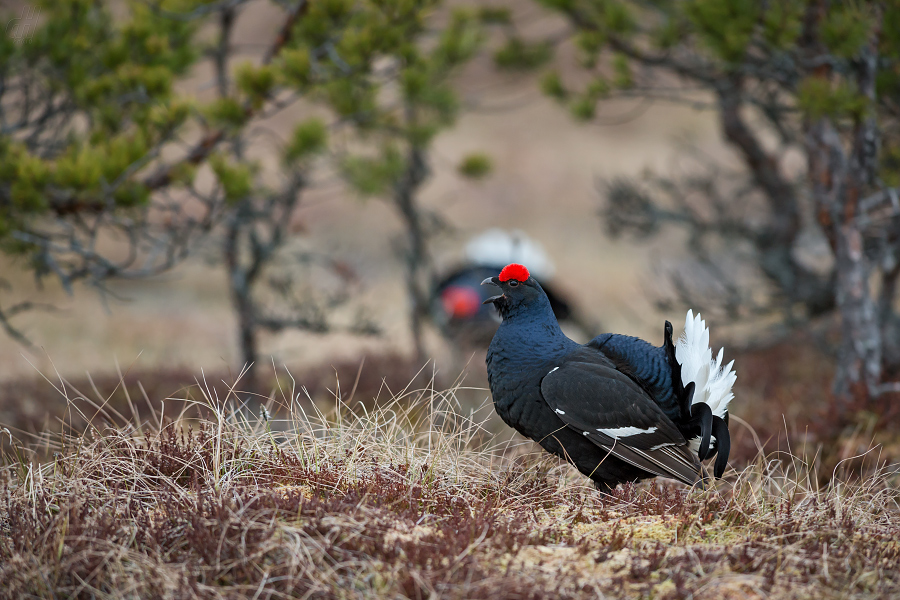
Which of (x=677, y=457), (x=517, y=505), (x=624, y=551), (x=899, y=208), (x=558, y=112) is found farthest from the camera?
(x=558, y=112)

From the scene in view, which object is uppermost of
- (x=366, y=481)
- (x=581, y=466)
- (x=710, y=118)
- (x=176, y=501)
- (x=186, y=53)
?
(x=186, y=53)

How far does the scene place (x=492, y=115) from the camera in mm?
27844

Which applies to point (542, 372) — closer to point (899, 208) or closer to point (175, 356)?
point (899, 208)

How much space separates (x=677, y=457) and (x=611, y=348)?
1.92 feet

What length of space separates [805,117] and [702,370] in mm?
2386

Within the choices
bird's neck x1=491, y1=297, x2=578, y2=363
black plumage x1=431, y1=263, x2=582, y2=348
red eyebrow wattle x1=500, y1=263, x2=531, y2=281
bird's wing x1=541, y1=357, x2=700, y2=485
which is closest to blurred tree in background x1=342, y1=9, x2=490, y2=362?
black plumage x1=431, y1=263, x2=582, y2=348

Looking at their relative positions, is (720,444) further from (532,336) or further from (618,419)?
(532,336)

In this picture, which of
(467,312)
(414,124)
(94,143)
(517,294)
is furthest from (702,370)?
(467,312)

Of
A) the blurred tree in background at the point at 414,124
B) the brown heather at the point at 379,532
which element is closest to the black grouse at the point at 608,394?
the brown heather at the point at 379,532

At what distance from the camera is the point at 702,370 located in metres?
3.20

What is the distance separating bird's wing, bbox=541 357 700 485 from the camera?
3109 mm

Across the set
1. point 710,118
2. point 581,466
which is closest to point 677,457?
point 581,466

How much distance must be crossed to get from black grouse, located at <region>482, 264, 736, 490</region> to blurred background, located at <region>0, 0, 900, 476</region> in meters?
0.39

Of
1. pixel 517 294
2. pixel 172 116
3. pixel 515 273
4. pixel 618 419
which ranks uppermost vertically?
pixel 172 116
